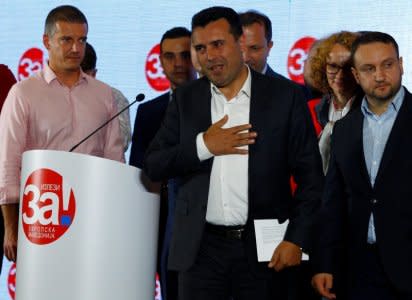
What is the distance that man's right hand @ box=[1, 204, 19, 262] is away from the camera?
12.3 feet

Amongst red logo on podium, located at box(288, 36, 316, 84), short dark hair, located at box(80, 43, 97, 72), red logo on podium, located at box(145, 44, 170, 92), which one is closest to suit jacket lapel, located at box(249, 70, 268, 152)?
red logo on podium, located at box(288, 36, 316, 84)

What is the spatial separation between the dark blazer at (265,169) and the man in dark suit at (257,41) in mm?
1195

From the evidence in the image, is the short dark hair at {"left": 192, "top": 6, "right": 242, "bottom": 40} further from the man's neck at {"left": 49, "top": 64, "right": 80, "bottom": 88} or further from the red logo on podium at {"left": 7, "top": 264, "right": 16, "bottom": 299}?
the red logo on podium at {"left": 7, "top": 264, "right": 16, "bottom": 299}

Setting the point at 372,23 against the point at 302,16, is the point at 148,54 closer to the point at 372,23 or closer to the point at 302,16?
the point at 302,16

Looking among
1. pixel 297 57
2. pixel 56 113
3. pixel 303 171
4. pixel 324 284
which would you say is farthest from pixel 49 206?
pixel 297 57

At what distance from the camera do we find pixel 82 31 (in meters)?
3.93

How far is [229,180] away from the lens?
304cm

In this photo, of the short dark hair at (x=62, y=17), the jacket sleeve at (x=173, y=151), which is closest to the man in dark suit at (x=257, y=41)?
the short dark hair at (x=62, y=17)

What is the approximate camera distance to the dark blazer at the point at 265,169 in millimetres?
3000

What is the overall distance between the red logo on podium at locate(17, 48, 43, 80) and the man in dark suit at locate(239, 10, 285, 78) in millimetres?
1944

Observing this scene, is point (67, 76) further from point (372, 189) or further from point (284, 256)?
point (372, 189)

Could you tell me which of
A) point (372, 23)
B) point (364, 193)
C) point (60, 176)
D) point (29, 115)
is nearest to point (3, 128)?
point (29, 115)

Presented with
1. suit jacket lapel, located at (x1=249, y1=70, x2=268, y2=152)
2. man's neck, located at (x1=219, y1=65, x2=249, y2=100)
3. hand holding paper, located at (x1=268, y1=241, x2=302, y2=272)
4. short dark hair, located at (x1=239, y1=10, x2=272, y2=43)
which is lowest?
hand holding paper, located at (x1=268, y1=241, x2=302, y2=272)

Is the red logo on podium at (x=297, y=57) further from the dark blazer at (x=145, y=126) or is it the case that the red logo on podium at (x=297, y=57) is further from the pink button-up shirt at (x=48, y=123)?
the pink button-up shirt at (x=48, y=123)
